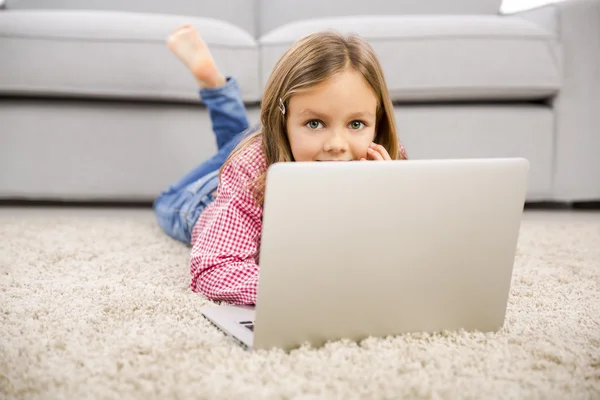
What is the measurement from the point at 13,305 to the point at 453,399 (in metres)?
0.60

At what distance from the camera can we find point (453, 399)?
1.87 ft

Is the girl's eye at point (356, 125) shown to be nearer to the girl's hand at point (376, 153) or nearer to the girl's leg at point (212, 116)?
the girl's hand at point (376, 153)

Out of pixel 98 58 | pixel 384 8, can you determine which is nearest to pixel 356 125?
pixel 98 58

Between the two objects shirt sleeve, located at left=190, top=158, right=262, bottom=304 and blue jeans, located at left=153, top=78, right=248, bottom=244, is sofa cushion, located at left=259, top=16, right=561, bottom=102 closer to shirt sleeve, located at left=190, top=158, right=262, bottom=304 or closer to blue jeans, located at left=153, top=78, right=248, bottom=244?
blue jeans, located at left=153, top=78, right=248, bottom=244

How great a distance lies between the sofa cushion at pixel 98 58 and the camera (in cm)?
163

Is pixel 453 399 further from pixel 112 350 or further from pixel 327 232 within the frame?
pixel 112 350

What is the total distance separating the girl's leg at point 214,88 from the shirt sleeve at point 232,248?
507 millimetres

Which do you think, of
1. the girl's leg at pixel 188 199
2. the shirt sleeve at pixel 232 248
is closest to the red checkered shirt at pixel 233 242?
the shirt sleeve at pixel 232 248

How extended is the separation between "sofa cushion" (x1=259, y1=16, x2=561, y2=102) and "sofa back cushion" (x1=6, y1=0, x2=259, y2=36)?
61cm

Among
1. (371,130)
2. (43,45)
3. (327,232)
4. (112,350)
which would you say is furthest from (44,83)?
(327,232)

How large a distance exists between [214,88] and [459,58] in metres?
0.68

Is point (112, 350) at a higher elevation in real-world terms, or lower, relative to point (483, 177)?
lower

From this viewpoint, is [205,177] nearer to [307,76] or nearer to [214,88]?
[214,88]

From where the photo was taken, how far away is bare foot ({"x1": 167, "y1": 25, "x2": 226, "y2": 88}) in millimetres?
1468
